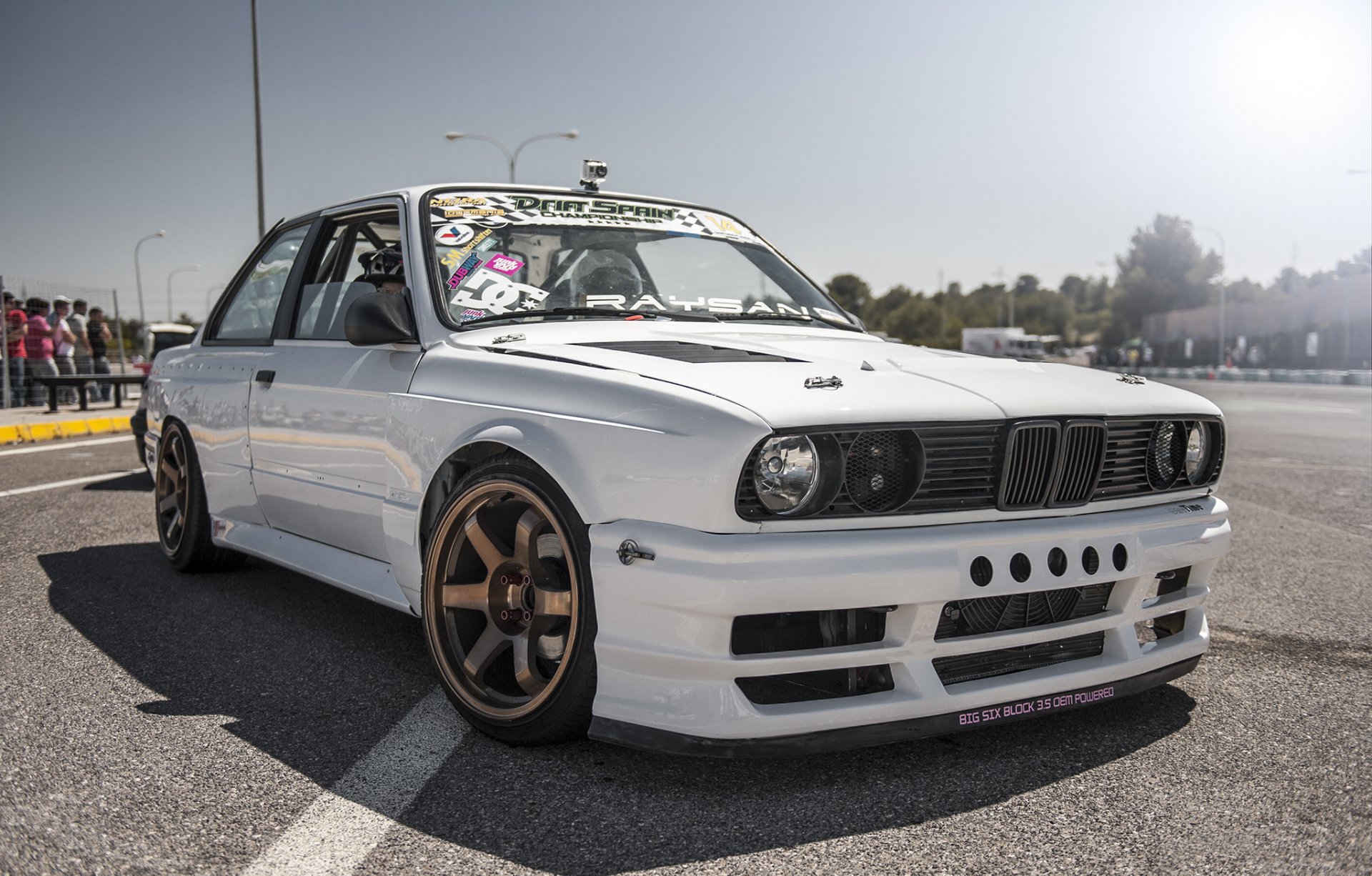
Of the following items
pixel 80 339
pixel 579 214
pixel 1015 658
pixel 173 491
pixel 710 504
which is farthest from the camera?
pixel 80 339

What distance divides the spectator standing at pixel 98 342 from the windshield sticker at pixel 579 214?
1666 centimetres

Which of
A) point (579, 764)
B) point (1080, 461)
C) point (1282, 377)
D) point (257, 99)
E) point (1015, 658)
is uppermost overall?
point (257, 99)

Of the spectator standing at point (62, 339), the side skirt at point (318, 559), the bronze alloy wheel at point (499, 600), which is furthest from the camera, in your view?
the spectator standing at point (62, 339)

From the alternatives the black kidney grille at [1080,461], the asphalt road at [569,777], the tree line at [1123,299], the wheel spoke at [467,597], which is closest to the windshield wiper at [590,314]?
the wheel spoke at [467,597]

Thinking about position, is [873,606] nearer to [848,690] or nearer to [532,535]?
[848,690]

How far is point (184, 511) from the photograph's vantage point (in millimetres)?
5035

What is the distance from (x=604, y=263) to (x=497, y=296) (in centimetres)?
46

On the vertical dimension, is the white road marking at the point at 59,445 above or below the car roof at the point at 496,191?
below

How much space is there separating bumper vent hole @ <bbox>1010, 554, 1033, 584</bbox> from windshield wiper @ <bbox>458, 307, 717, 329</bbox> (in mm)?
1613

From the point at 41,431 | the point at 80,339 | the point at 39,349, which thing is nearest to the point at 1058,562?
the point at 41,431

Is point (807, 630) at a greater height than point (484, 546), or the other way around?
point (484, 546)

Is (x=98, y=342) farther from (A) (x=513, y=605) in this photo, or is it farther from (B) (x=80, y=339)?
(A) (x=513, y=605)

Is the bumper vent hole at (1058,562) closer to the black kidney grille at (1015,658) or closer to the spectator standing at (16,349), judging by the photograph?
the black kidney grille at (1015,658)

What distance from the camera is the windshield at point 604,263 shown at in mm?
3764
